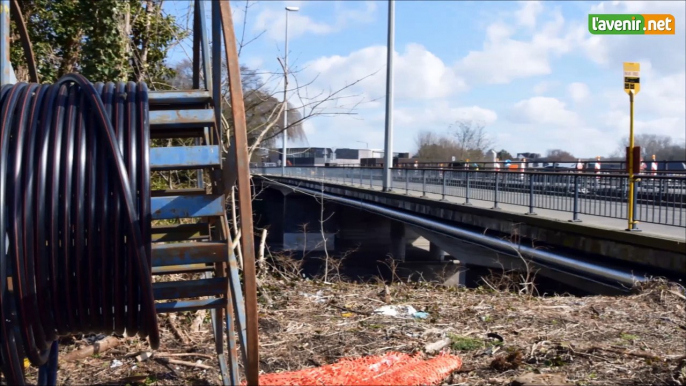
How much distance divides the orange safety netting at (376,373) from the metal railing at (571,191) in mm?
7377

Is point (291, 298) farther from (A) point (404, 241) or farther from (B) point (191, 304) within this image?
(A) point (404, 241)

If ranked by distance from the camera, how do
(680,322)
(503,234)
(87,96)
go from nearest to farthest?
(87,96) → (680,322) → (503,234)

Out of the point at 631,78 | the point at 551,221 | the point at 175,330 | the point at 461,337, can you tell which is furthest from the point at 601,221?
the point at 175,330

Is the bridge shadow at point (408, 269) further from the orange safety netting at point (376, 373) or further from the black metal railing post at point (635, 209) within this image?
the orange safety netting at point (376, 373)

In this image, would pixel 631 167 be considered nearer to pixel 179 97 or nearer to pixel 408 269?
pixel 179 97

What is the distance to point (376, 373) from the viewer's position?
464 centimetres

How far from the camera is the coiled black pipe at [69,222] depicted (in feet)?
9.45

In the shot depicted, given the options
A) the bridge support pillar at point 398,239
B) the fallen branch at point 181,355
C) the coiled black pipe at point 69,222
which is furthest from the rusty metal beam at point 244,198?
the bridge support pillar at point 398,239

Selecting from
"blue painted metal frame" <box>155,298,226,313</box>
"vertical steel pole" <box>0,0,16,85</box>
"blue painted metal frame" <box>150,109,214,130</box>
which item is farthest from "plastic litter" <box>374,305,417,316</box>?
"vertical steel pole" <box>0,0,16,85</box>

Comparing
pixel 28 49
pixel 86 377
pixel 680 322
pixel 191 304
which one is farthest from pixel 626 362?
pixel 28 49

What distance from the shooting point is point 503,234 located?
49.5 ft

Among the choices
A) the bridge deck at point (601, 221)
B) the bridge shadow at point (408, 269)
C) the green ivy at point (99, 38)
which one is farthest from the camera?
the bridge shadow at point (408, 269)

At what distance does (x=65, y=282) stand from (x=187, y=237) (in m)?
1.95

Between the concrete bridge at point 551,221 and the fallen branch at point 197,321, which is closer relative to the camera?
the fallen branch at point 197,321
